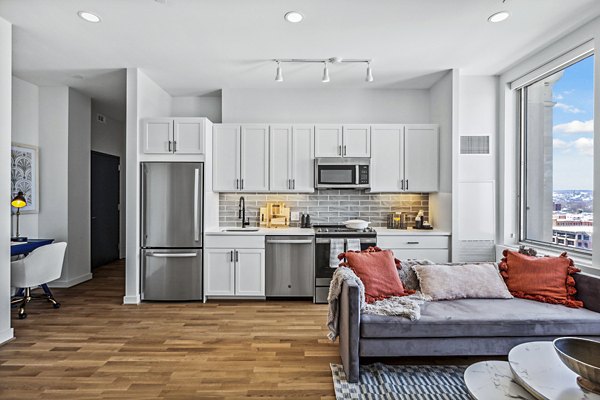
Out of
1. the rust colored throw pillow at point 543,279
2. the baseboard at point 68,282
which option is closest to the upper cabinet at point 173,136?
the baseboard at point 68,282

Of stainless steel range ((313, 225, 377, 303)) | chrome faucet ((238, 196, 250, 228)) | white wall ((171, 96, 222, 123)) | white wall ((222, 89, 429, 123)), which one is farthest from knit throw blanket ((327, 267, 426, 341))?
white wall ((171, 96, 222, 123))

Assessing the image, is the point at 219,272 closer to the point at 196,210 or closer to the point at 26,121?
the point at 196,210

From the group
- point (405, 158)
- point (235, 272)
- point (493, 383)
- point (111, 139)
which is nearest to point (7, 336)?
point (235, 272)

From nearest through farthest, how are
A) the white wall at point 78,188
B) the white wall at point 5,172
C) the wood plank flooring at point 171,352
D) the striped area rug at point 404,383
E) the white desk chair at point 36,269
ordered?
the striped area rug at point 404,383, the wood plank flooring at point 171,352, the white wall at point 5,172, the white desk chair at point 36,269, the white wall at point 78,188

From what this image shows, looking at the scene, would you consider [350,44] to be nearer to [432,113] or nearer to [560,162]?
[432,113]

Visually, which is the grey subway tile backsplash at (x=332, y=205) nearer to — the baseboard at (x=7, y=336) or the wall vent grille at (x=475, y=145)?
the wall vent grille at (x=475, y=145)

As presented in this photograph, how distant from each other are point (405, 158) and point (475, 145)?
2.81 ft

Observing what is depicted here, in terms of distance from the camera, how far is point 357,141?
4.68 metres

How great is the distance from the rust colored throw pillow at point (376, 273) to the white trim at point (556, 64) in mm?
2605

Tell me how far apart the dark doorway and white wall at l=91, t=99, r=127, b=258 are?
0.38 feet

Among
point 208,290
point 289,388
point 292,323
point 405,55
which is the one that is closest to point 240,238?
point 208,290

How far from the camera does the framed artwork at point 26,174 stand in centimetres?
452

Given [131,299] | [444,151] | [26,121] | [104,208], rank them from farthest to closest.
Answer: [104,208] → [26,121] → [444,151] → [131,299]

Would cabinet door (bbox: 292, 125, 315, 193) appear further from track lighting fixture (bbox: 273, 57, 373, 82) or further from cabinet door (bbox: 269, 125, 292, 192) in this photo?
track lighting fixture (bbox: 273, 57, 373, 82)
